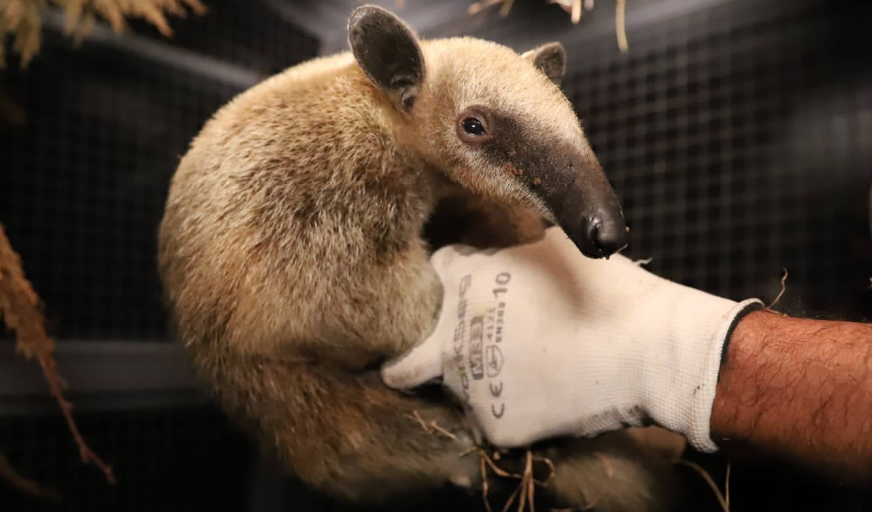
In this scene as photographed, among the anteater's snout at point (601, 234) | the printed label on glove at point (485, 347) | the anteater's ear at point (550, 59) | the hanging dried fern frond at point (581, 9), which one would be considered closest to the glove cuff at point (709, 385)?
the anteater's snout at point (601, 234)

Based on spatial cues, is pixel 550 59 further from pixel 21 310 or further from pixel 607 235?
pixel 21 310

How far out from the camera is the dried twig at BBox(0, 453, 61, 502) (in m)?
1.89

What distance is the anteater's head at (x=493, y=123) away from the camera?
1.07 metres

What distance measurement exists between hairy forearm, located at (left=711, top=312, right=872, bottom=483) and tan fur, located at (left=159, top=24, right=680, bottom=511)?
46cm

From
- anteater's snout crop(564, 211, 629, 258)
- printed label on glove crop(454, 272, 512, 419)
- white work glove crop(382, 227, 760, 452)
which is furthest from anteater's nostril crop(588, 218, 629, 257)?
printed label on glove crop(454, 272, 512, 419)

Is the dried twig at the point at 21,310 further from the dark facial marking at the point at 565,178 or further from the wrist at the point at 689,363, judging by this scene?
the wrist at the point at 689,363

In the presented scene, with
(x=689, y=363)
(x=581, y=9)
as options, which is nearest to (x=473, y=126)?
(x=689, y=363)

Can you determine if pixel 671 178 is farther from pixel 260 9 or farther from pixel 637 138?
pixel 260 9

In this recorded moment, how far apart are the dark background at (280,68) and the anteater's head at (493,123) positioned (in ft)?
2.43

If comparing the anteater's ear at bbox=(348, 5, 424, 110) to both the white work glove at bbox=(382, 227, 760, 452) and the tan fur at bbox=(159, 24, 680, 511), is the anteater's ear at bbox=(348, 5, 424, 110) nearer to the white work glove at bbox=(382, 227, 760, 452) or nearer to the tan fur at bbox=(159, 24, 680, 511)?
the tan fur at bbox=(159, 24, 680, 511)

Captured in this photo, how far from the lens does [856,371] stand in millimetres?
840

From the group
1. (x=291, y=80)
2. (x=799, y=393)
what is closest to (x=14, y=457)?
(x=291, y=80)

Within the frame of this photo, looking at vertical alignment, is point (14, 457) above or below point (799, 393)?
below

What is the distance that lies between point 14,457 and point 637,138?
250 centimetres
